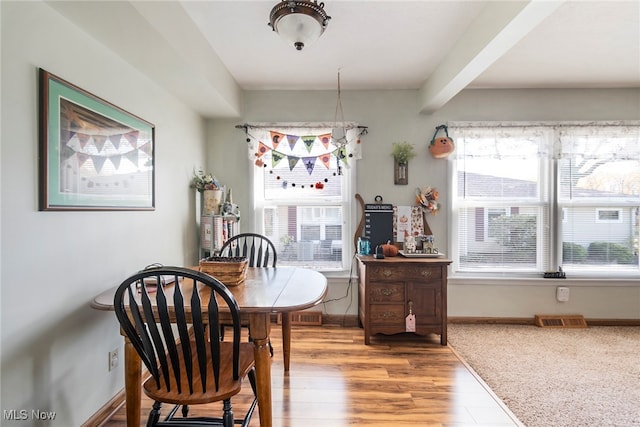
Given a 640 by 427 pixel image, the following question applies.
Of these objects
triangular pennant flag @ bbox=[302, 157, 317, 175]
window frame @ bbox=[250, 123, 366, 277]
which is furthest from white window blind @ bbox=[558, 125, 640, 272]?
triangular pennant flag @ bbox=[302, 157, 317, 175]

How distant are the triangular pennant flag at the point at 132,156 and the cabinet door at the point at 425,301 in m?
2.26

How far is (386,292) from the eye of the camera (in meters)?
2.67

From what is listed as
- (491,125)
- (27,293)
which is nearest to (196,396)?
(27,293)

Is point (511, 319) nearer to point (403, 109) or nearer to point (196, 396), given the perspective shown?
point (403, 109)

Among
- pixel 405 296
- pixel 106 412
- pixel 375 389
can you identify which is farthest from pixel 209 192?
pixel 375 389

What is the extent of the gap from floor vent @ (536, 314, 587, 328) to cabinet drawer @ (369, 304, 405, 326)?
1566mm

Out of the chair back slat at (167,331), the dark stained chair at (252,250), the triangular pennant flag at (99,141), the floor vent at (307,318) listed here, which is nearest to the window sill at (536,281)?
the floor vent at (307,318)

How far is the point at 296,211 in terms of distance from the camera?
3.24 metres

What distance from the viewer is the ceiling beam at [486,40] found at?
1568 mm

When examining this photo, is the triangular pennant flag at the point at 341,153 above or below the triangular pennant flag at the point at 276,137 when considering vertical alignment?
below

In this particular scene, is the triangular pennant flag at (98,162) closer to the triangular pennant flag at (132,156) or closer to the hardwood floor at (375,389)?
the triangular pennant flag at (132,156)

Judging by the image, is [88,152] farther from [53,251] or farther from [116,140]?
[53,251]

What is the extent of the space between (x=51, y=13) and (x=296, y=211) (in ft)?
7.41

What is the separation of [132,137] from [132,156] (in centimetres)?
12
